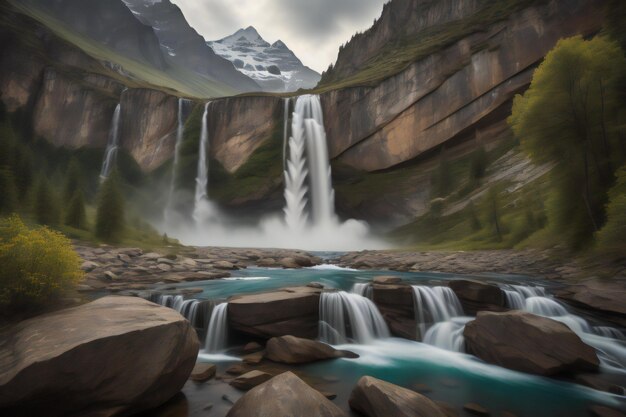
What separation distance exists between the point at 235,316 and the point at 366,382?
18.9ft

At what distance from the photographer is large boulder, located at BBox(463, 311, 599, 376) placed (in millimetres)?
8336

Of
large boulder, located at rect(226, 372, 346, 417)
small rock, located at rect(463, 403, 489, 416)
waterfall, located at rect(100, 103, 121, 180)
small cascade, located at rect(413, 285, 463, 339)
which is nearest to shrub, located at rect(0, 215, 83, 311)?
large boulder, located at rect(226, 372, 346, 417)

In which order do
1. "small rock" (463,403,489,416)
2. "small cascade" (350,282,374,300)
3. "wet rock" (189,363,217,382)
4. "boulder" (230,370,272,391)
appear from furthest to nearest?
"small cascade" (350,282,374,300) < "wet rock" (189,363,217,382) < "boulder" (230,370,272,391) < "small rock" (463,403,489,416)

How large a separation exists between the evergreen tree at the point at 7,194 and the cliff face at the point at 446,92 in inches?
1773

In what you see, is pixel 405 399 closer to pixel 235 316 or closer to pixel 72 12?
pixel 235 316

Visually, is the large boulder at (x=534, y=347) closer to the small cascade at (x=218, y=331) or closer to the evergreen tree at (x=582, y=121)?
the small cascade at (x=218, y=331)

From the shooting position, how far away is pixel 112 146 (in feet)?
220

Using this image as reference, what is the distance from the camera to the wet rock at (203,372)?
7.60m

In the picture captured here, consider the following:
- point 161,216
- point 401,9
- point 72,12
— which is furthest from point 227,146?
point 72,12

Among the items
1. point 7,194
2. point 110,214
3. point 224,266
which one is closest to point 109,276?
point 224,266

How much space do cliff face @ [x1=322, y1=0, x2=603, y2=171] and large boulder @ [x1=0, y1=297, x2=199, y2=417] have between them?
2053 inches

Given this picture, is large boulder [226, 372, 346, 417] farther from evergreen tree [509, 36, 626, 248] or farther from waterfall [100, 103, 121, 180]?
waterfall [100, 103, 121, 180]

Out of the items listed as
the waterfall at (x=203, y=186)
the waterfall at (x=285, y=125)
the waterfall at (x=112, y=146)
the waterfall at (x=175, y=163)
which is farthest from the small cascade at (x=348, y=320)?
the waterfall at (x=112, y=146)

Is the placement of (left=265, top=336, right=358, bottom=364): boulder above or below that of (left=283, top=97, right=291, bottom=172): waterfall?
below
